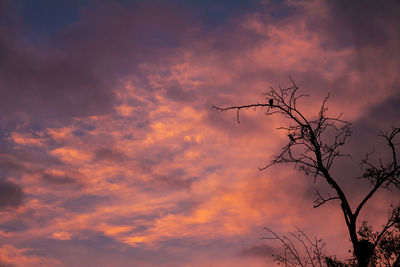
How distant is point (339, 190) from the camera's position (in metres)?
11.8

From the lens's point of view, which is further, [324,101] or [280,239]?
[280,239]

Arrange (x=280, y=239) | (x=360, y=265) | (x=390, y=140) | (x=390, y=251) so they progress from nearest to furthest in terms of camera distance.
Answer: (x=360, y=265)
(x=390, y=140)
(x=280, y=239)
(x=390, y=251)

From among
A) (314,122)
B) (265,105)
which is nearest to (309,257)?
(314,122)

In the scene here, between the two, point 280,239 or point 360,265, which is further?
point 280,239

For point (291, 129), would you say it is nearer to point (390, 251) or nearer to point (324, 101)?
point (324, 101)

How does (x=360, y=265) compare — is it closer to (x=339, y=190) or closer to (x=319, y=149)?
(x=339, y=190)

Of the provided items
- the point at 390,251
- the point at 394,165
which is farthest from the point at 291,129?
the point at 390,251

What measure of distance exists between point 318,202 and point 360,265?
2285mm

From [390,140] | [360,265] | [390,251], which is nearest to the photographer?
[360,265]

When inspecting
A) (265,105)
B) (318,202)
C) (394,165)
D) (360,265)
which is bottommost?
(360,265)

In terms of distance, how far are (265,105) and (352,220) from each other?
467cm

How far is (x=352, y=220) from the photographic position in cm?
1139

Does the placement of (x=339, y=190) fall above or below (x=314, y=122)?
below

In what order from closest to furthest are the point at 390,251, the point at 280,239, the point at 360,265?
the point at 360,265
the point at 280,239
the point at 390,251
